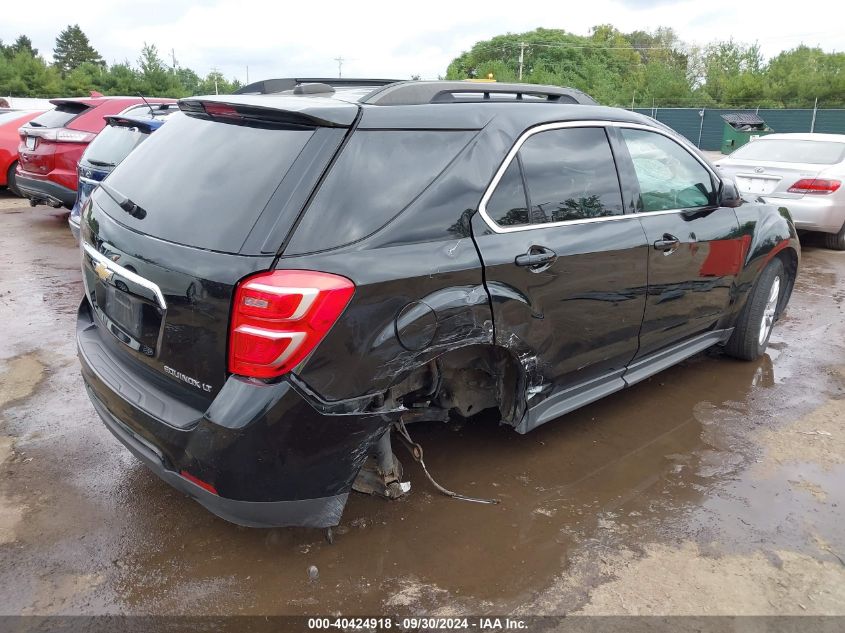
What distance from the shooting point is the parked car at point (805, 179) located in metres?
8.35

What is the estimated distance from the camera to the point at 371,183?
2486 mm

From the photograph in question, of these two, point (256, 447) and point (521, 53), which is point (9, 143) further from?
point (521, 53)

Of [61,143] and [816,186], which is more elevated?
[61,143]

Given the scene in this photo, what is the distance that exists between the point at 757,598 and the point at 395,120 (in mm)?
2286

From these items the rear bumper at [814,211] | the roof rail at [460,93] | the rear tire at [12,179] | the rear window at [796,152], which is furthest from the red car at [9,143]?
the rear bumper at [814,211]

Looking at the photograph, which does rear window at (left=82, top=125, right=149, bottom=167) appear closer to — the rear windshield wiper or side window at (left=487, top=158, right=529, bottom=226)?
the rear windshield wiper

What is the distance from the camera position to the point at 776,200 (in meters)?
8.54

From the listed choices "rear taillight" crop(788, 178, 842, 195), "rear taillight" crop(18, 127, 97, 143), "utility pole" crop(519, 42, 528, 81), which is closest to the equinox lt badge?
"rear taillight" crop(18, 127, 97, 143)

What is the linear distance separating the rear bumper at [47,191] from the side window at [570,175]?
749 centimetres

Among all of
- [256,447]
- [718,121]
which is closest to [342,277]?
[256,447]

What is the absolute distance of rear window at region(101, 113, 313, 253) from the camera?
7.86 feet

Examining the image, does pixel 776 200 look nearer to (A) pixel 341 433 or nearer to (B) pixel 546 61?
(A) pixel 341 433

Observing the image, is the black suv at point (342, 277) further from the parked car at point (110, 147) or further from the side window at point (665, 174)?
the parked car at point (110, 147)

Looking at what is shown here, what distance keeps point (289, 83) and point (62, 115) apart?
7182 millimetres
